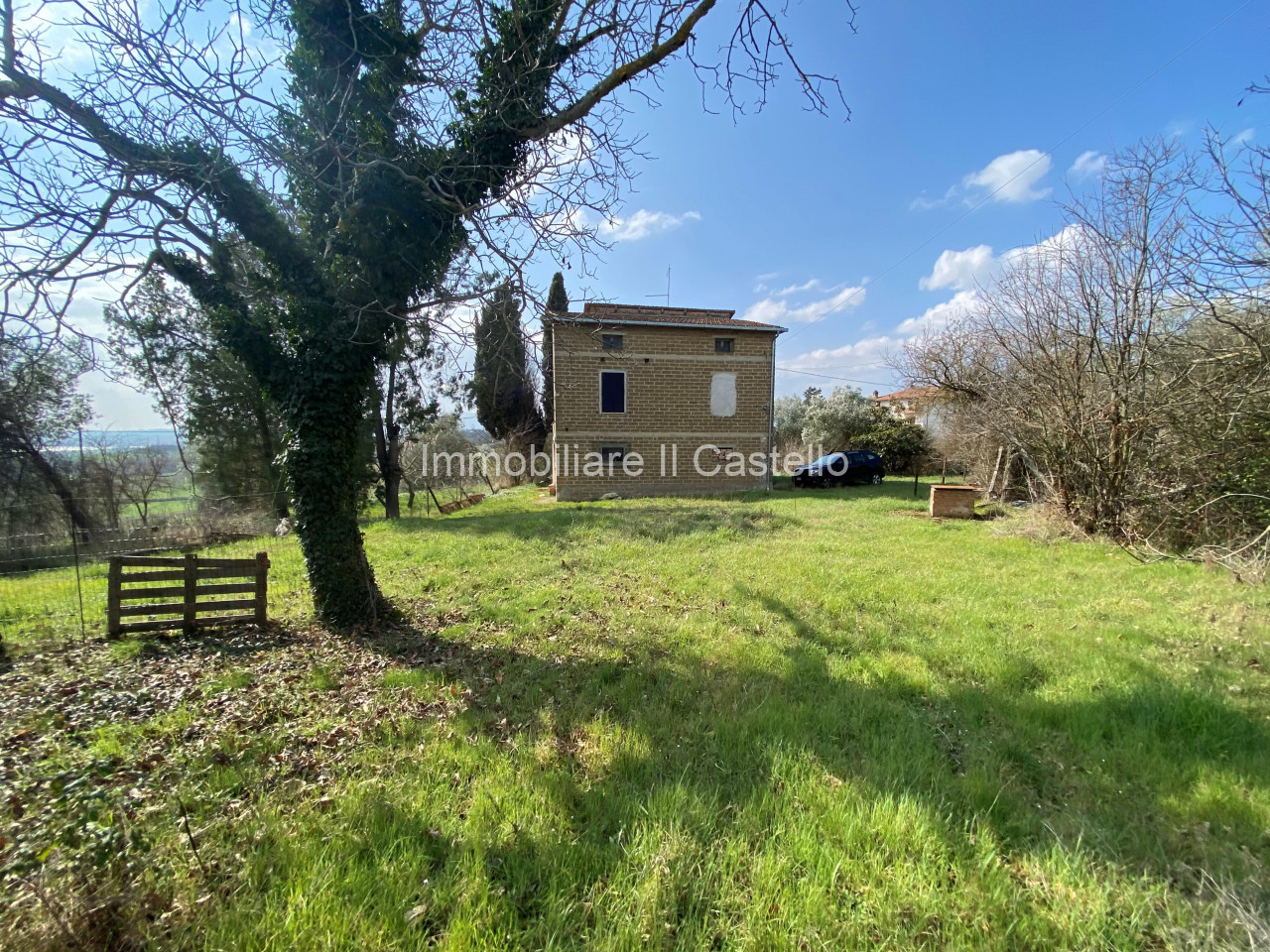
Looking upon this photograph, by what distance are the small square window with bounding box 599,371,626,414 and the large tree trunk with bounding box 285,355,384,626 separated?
422 inches

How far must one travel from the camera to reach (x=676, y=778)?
91.0 inches

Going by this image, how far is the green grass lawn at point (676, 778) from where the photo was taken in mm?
1598

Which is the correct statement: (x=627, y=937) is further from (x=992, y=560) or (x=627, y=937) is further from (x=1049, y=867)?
(x=992, y=560)

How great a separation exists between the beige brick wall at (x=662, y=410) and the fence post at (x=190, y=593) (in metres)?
10.8

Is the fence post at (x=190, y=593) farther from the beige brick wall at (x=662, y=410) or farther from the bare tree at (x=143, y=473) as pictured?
the bare tree at (x=143, y=473)

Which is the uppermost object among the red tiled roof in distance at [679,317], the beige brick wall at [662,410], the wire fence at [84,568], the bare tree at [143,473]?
the red tiled roof in distance at [679,317]

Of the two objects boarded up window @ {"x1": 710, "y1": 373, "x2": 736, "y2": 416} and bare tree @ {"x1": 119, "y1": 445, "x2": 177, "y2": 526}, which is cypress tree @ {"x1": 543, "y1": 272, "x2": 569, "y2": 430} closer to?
boarded up window @ {"x1": 710, "y1": 373, "x2": 736, "y2": 416}

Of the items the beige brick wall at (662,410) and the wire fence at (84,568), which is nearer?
the wire fence at (84,568)

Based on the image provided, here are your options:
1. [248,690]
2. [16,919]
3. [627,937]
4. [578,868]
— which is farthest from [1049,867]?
[248,690]

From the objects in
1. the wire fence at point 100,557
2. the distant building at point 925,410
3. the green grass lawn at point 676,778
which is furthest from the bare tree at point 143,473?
the distant building at point 925,410

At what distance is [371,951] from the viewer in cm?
147

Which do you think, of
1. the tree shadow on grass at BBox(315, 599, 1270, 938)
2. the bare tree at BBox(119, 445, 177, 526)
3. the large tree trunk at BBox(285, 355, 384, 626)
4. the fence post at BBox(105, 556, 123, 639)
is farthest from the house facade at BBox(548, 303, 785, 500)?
the bare tree at BBox(119, 445, 177, 526)

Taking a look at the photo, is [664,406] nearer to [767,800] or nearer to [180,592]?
[180,592]

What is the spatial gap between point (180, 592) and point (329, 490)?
1.99m
